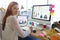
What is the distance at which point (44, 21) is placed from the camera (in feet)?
8.22

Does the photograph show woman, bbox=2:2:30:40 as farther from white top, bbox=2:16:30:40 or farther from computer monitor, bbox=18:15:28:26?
computer monitor, bbox=18:15:28:26

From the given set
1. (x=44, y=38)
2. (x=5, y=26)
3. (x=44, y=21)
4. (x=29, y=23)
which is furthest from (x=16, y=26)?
(x=29, y=23)

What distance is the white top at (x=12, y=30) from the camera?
1.87 m

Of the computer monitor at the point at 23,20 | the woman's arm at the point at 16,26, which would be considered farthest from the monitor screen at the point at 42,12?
the woman's arm at the point at 16,26

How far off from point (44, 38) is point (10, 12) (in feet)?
2.23

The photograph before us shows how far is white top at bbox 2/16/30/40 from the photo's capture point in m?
1.87

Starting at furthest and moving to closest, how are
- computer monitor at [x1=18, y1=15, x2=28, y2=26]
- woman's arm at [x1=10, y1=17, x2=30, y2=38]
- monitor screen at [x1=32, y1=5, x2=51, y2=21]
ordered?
computer monitor at [x1=18, y1=15, x2=28, y2=26] → monitor screen at [x1=32, y1=5, x2=51, y2=21] → woman's arm at [x1=10, y1=17, x2=30, y2=38]

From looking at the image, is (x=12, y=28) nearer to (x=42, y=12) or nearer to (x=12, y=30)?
(x=12, y=30)

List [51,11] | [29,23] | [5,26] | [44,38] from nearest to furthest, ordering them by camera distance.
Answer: [44,38] < [5,26] < [51,11] < [29,23]

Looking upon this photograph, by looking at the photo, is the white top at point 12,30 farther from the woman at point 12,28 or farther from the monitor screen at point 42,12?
the monitor screen at point 42,12

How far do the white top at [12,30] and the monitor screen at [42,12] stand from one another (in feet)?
2.20

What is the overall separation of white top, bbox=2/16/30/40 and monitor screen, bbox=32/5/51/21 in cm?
67

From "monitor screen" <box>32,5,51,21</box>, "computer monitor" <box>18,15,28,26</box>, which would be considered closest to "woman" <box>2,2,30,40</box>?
"monitor screen" <box>32,5,51,21</box>

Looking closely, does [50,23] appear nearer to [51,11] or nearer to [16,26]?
[51,11]
